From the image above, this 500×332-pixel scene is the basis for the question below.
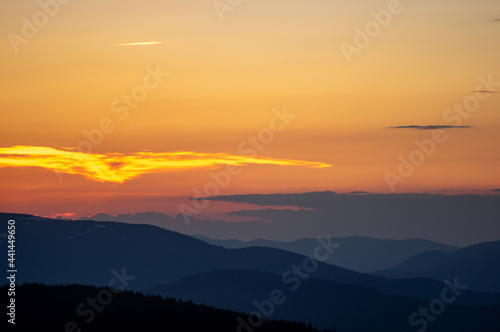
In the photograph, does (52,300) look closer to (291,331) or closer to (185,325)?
(185,325)

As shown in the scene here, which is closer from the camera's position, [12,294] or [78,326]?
[78,326]

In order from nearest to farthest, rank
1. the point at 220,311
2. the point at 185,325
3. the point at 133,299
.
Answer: the point at 185,325
the point at 220,311
the point at 133,299

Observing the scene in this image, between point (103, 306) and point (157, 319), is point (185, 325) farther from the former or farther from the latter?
point (103, 306)

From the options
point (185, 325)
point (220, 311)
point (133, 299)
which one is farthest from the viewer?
point (133, 299)

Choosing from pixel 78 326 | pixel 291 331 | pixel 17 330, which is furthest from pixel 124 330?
pixel 291 331

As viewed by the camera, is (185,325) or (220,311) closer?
(185,325)

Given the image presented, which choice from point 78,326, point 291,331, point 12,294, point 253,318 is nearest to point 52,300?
point 12,294
